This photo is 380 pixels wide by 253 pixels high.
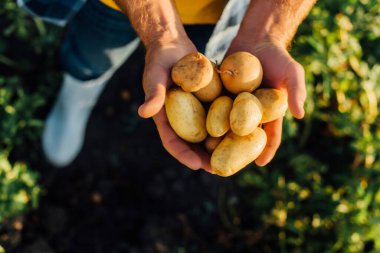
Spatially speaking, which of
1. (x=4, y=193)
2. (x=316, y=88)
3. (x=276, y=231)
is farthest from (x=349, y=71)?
(x=4, y=193)

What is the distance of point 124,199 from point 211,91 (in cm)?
100

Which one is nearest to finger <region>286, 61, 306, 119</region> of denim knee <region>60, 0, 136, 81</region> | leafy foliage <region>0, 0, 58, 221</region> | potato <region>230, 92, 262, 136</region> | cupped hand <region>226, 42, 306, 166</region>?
cupped hand <region>226, 42, 306, 166</region>

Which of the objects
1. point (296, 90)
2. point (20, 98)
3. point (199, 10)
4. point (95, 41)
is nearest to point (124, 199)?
point (20, 98)

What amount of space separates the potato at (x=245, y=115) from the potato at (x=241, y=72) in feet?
0.17

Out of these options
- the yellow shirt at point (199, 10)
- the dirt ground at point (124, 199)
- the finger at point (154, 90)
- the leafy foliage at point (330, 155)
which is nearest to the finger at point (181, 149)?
the finger at point (154, 90)

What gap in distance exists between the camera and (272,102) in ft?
4.27

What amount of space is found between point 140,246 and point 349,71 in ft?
4.35

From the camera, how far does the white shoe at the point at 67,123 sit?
2057 mm

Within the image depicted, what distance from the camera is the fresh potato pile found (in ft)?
4.10

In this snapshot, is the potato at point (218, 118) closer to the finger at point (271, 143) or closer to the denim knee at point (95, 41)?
the finger at point (271, 143)

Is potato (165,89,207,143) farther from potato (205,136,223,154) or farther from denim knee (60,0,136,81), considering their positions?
denim knee (60,0,136,81)

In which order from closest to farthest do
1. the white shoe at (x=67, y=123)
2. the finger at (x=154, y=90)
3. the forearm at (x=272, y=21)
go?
the finger at (x=154, y=90) < the forearm at (x=272, y=21) < the white shoe at (x=67, y=123)

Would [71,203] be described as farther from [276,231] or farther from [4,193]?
[276,231]

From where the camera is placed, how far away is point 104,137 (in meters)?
2.28
